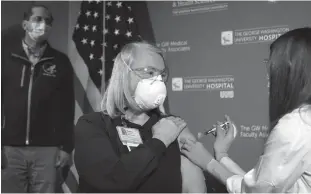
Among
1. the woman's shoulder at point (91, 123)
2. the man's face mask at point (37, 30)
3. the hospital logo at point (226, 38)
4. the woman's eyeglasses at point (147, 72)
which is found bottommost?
the woman's shoulder at point (91, 123)

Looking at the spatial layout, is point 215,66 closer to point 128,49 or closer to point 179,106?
point 179,106

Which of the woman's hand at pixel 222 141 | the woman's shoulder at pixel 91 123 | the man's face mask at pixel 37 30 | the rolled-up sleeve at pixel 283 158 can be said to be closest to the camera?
the rolled-up sleeve at pixel 283 158

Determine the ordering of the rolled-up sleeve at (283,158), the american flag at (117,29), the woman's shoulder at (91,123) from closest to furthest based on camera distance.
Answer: the rolled-up sleeve at (283,158) < the woman's shoulder at (91,123) < the american flag at (117,29)

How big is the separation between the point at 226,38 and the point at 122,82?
4.13ft

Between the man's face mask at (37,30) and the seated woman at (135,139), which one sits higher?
the man's face mask at (37,30)

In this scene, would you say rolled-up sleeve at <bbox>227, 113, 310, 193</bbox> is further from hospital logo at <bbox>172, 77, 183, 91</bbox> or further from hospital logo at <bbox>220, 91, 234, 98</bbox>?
hospital logo at <bbox>172, 77, 183, 91</bbox>

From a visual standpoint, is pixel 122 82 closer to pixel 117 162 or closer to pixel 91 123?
pixel 91 123

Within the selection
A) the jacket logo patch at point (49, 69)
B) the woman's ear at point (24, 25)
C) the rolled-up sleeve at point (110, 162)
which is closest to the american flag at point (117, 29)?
the jacket logo patch at point (49, 69)

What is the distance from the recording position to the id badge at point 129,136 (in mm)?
2004

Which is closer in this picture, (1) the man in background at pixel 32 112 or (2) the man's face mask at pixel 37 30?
(1) the man in background at pixel 32 112

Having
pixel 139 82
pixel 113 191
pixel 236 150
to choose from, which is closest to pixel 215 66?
pixel 236 150

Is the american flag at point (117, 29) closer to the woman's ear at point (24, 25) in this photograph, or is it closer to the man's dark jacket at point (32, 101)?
the man's dark jacket at point (32, 101)

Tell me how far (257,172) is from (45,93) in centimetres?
244

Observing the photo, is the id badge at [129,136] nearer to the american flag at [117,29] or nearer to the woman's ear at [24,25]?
the american flag at [117,29]
